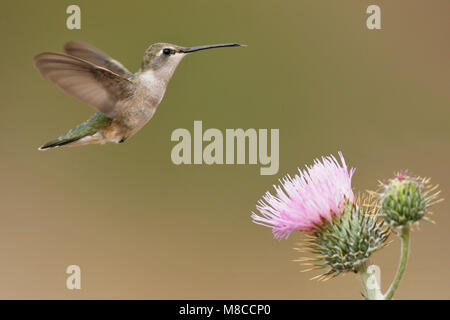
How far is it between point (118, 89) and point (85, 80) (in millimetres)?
187

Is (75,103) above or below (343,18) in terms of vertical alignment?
below

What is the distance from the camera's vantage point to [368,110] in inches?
225

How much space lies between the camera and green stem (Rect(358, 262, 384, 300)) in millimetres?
1532

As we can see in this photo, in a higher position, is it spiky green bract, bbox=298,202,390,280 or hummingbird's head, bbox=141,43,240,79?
hummingbird's head, bbox=141,43,240,79

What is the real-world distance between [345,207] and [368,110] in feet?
13.5

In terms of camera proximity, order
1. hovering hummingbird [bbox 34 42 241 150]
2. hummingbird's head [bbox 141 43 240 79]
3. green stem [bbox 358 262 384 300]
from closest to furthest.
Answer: green stem [bbox 358 262 384 300] < hovering hummingbird [bbox 34 42 241 150] < hummingbird's head [bbox 141 43 240 79]

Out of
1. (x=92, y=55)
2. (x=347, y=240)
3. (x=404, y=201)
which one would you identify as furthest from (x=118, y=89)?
(x=404, y=201)

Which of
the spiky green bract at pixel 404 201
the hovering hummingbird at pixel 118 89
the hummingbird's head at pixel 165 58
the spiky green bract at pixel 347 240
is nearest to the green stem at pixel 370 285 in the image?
the spiky green bract at pixel 347 240

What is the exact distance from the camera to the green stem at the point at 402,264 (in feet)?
4.50

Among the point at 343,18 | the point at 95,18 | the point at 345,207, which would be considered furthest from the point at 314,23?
the point at 345,207

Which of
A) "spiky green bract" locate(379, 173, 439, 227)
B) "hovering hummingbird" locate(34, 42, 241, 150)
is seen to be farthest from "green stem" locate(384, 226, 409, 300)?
"hovering hummingbird" locate(34, 42, 241, 150)

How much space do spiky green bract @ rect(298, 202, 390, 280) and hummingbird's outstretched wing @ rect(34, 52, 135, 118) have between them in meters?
0.90

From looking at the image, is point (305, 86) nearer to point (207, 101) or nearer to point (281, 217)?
point (207, 101)

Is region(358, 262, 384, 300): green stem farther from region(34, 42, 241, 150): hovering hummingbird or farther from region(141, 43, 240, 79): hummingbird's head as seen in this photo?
region(141, 43, 240, 79): hummingbird's head
